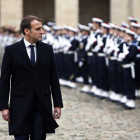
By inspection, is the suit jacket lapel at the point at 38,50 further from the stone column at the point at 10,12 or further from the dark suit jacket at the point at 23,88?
the stone column at the point at 10,12

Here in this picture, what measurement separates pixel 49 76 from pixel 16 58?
410 mm

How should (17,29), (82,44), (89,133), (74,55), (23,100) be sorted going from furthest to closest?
(17,29) → (74,55) → (82,44) → (89,133) → (23,100)

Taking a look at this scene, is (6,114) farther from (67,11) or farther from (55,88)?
(67,11)

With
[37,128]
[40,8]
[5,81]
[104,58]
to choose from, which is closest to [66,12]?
[40,8]

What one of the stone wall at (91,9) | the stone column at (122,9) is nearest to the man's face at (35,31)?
the stone column at (122,9)

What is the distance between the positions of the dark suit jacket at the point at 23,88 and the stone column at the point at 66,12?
1207 inches

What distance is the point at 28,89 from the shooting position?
578 cm

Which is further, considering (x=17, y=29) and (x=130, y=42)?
(x=17, y=29)

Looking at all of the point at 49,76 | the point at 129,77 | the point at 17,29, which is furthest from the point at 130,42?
the point at 17,29

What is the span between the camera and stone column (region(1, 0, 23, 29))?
3716 centimetres

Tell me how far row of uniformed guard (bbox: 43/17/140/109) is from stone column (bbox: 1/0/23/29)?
766 inches

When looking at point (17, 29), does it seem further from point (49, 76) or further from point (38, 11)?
point (49, 76)

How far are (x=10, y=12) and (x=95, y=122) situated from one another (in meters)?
27.9

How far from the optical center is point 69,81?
1720 cm
